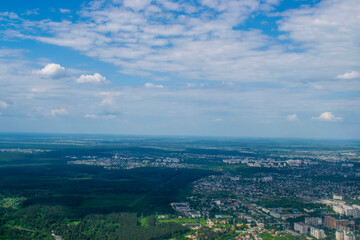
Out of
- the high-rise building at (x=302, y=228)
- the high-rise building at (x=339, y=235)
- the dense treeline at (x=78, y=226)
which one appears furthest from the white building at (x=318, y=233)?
the dense treeline at (x=78, y=226)

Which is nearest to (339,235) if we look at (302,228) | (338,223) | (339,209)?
(302,228)

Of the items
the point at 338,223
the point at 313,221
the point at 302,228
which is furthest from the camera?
the point at 313,221

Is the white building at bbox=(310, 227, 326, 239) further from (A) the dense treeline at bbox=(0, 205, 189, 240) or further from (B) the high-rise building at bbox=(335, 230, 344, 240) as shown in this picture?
(A) the dense treeline at bbox=(0, 205, 189, 240)

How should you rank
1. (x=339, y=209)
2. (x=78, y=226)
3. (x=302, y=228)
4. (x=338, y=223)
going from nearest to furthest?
(x=302, y=228)
(x=78, y=226)
(x=338, y=223)
(x=339, y=209)

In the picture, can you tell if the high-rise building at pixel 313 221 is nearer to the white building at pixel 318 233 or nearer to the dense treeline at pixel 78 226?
the white building at pixel 318 233

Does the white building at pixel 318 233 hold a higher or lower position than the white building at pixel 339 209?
lower

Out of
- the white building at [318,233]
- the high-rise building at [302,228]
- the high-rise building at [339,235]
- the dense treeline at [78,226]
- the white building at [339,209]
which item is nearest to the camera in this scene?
the high-rise building at [339,235]

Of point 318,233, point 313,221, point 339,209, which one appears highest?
point 339,209

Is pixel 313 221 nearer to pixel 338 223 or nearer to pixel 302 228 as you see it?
pixel 338 223
